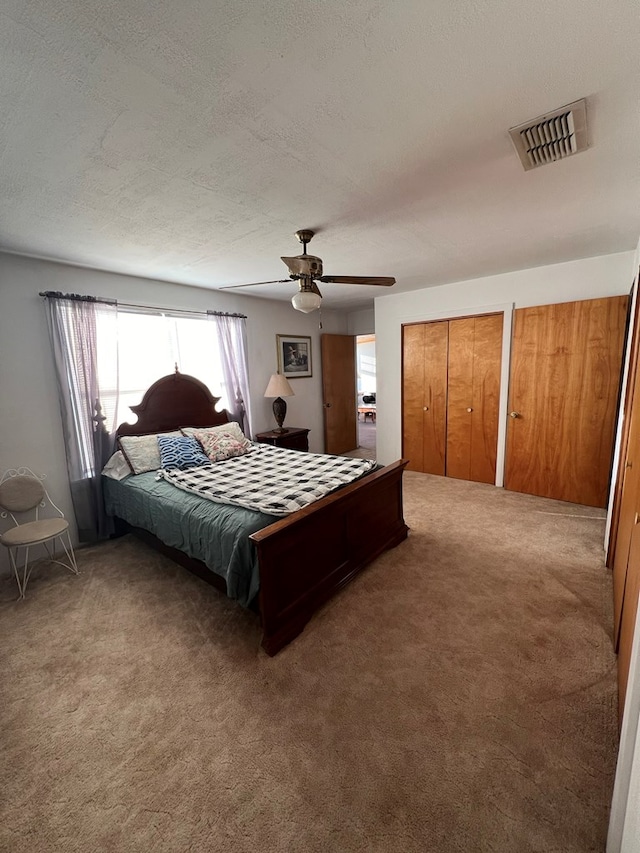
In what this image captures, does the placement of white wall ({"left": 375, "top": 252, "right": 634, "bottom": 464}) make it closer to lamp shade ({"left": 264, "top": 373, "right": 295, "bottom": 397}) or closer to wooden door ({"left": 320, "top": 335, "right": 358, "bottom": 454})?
wooden door ({"left": 320, "top": 335, "right": 358, "bottom": 454})

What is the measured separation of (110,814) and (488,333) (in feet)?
14.8

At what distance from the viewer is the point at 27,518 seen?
2.76 m

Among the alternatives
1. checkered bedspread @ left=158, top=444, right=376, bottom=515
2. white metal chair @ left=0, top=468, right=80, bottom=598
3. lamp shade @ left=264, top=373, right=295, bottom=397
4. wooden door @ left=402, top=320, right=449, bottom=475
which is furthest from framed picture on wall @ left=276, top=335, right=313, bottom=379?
white metal chair @ left=0, top=468, right=80, bottom=598

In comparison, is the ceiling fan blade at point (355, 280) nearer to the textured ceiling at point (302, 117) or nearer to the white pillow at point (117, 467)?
the textured ceiling at point (302, 117)

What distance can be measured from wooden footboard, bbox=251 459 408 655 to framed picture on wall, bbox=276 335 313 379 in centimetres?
257

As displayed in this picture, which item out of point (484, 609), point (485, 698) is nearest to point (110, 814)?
point (485, 698)

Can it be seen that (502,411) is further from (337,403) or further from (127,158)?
(127,158)

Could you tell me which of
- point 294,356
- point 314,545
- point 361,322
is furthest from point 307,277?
point 361,322

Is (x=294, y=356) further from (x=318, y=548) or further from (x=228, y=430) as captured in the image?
(x=318, y=548)

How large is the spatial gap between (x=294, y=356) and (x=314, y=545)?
11.0 feet

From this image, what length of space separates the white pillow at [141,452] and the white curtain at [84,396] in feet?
0.55

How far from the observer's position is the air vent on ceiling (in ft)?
4.32

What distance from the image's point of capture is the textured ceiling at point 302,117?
94 centimetres

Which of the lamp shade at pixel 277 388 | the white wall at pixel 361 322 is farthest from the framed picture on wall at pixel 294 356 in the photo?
the white wall at pixel 361 322
